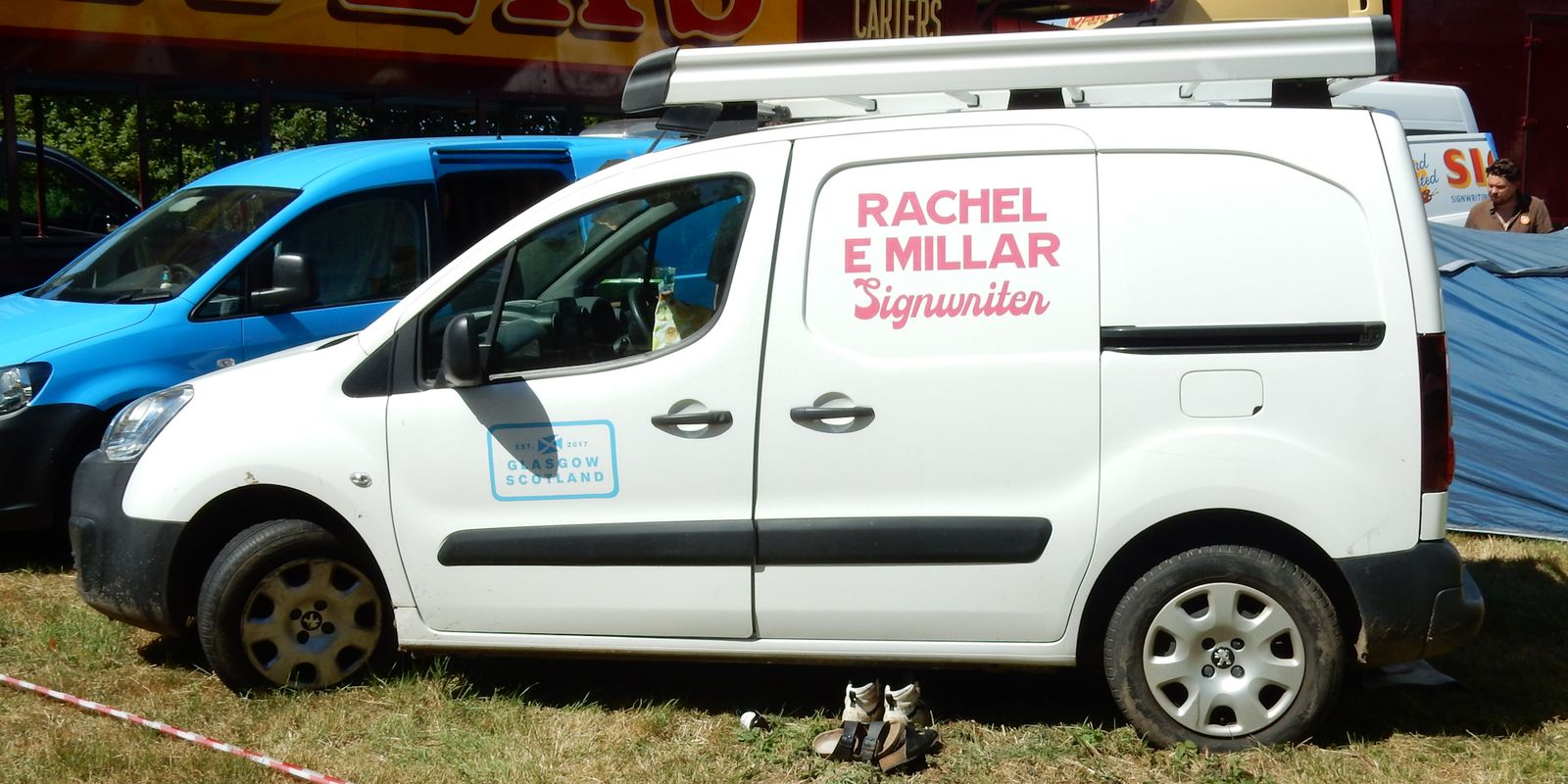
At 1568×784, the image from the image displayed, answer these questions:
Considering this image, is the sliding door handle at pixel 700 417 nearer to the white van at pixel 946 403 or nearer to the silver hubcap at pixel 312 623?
the white van at pixel 946 403

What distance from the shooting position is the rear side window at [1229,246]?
3783mm

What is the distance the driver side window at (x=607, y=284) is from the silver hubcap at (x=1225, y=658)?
1.52 metres

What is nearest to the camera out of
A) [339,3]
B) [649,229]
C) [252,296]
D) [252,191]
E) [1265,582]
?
[1265,582]

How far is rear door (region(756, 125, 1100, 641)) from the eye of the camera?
3879mm

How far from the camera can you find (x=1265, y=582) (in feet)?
12.7

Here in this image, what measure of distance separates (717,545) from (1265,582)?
1.47 m

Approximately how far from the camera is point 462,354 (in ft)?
13.3

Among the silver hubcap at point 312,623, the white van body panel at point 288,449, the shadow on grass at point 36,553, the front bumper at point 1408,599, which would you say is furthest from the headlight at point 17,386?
the front bumper at point 1408,599

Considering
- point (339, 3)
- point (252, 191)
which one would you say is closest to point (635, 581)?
point (252, 191)

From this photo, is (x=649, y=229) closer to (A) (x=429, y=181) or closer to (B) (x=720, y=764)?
(B) (x=720, y=764)

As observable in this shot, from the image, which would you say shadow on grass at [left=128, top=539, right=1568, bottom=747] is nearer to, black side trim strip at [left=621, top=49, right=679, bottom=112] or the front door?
the front door

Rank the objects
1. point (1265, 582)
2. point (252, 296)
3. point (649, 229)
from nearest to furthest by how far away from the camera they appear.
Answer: point (1265, 582), point (649, 229), point (252, 296)

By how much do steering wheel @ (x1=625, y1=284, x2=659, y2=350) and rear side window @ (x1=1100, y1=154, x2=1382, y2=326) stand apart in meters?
1.29

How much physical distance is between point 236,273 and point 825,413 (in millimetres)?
3399
